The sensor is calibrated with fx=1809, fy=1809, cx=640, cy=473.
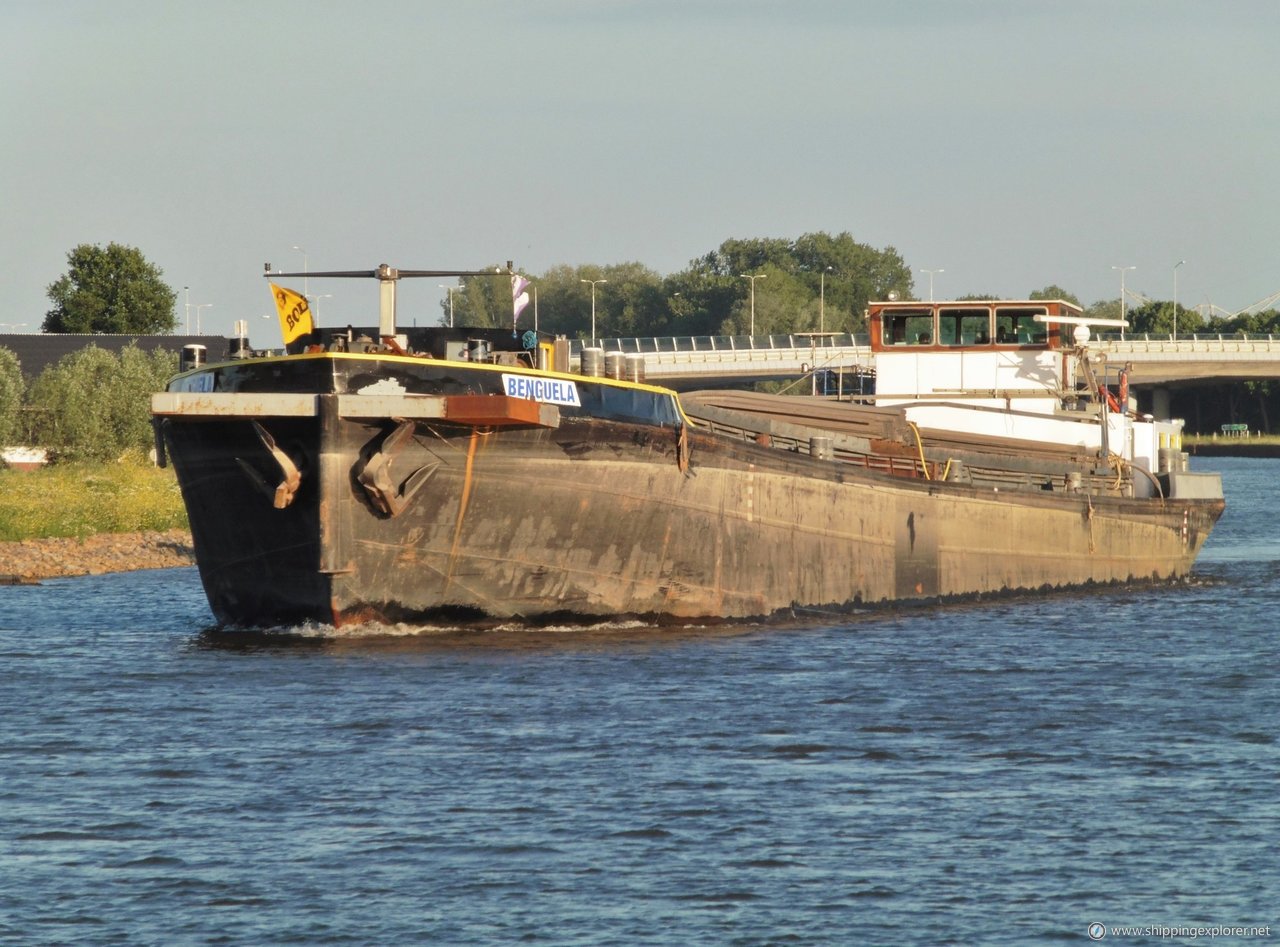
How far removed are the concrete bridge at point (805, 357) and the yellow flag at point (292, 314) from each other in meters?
57.7

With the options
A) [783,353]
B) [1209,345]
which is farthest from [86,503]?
[1209,345]

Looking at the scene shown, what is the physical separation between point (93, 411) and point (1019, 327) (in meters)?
34.2

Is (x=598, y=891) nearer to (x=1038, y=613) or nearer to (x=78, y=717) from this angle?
(x=78, y=717)

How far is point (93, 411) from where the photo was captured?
5900 centimetres

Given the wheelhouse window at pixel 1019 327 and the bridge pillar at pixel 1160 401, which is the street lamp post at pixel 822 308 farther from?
the bridge pillar at pixel 1160 401

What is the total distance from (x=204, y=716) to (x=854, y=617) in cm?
1182

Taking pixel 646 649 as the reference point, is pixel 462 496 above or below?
above

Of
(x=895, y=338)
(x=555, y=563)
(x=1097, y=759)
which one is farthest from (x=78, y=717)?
(x=895, y=338)

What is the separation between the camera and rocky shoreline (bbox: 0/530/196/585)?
35906 millimetres

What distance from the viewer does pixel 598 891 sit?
12.6 meters

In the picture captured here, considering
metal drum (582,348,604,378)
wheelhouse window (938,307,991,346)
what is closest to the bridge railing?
→ wheelhouse window (938,307,991,346)

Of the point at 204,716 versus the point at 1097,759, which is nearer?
the point at 1097,759

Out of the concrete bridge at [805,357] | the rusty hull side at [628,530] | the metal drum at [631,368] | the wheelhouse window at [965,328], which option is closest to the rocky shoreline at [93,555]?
the rusty hull side at [628,530]

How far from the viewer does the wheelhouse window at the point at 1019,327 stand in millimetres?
36000
